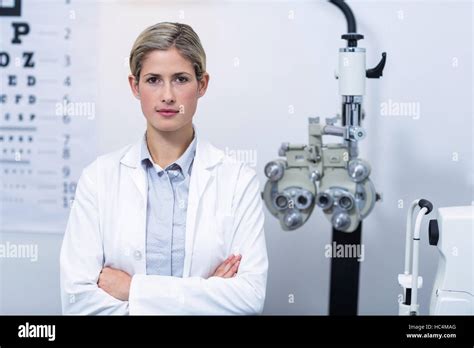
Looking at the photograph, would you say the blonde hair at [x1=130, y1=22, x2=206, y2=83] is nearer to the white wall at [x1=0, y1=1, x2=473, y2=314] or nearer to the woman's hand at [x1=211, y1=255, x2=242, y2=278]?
the white wall at [x1=0, y1=1, x2=473, y2=314]

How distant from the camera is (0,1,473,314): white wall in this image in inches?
66.4

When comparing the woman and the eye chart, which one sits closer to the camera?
the woman

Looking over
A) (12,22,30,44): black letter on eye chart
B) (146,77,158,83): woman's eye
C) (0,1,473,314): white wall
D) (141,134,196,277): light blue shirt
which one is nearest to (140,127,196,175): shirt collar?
(141,134,196,277): light blue shirt

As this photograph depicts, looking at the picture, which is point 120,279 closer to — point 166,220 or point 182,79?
point 166,220

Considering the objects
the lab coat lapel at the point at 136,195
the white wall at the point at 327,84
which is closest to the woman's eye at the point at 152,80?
the lab coat lapel at the point at 136,195

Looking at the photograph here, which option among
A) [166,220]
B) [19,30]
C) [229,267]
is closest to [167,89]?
[166,220]

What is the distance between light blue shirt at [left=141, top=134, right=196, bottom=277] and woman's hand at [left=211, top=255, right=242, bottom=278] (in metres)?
0.07

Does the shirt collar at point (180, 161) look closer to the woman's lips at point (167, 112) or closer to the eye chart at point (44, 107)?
the woman's lips at point (167, 112)

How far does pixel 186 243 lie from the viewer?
4.66 ft

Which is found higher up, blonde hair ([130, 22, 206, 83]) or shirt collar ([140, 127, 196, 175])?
blonde hair ([130, 22, 206, 83])

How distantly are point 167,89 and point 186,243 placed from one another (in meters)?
0.29

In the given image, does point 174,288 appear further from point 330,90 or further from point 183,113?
point 330,90

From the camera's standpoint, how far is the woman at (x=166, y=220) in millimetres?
1391

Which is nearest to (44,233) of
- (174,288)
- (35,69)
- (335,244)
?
(35,69)
